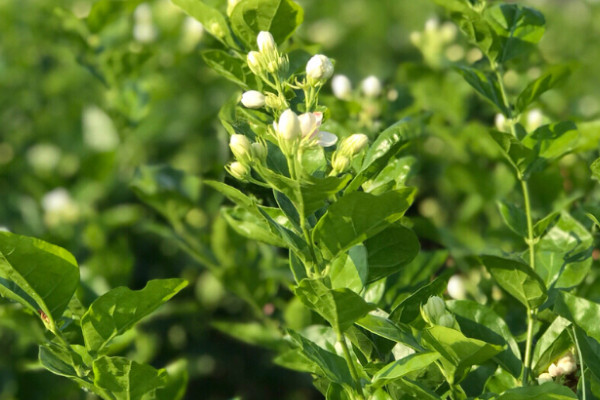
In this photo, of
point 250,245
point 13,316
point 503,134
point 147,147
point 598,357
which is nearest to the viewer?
point 598,357

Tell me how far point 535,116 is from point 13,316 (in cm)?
86

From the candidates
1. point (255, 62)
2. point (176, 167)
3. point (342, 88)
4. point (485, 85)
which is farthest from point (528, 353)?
point (176, 167)

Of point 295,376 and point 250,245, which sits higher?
point 250,245

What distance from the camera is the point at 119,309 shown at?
0.88 meters

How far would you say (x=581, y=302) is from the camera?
882 millimetres

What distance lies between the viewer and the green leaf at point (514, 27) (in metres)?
1.10

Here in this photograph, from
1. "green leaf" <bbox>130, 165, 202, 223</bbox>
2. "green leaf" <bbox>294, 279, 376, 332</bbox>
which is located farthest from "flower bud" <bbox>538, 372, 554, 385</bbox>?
"green leaf" <bbox>130, 165, 202, 223</bbox>

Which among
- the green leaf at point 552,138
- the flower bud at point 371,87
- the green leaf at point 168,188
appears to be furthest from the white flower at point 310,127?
the green leaf at point 168,188

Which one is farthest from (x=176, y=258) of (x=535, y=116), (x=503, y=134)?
(x=503, y=134)

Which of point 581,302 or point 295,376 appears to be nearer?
point 581,302

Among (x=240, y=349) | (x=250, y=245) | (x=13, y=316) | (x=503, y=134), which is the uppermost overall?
(x=503, y=134)

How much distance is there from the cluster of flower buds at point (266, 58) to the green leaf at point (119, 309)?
0.80ft

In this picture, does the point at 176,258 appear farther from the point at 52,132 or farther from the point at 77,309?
the point at 77,309

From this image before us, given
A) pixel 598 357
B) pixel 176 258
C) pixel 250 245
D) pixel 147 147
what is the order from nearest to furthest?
pixel 598 357
pixel 250 245
pixel 176 258
pixel 147 147
